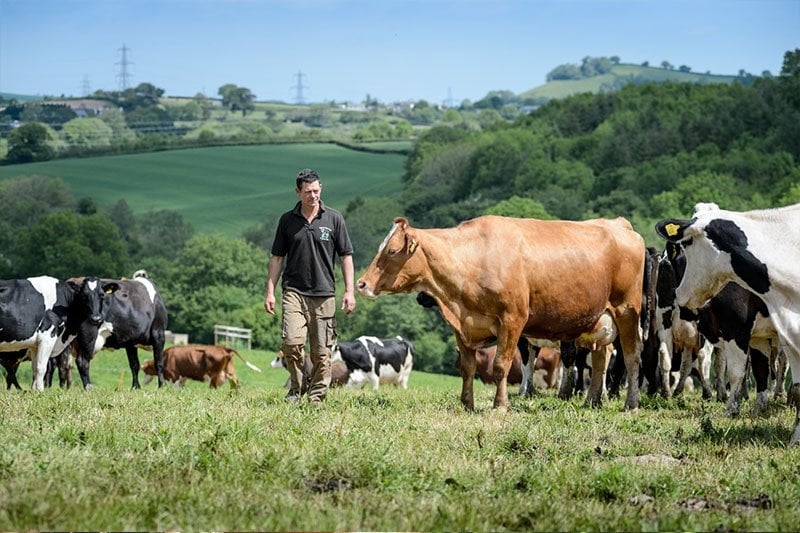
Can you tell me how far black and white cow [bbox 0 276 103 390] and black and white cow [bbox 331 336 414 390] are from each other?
1475 cm

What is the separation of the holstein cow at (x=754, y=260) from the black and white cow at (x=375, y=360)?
876 inches

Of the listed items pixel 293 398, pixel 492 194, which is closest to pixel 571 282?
pixel 293 398

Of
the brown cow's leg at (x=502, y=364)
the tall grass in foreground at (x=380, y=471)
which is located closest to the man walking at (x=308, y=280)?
the tall grass in foreground at (x=380, y=471)

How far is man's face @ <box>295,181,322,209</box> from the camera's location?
1405cm

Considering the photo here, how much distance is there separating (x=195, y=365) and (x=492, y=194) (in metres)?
109

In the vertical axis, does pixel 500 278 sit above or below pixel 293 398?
above

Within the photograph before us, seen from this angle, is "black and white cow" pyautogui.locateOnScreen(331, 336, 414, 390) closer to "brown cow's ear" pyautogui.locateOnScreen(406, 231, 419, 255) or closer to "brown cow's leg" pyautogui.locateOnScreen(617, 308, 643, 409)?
"brown cow's leg" pyautogui.locateOnScreen(617, 308, 643, 409)

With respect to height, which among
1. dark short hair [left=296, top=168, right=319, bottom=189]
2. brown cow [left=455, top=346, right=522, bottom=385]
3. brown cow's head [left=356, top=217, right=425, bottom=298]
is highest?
dark short hair [left=296, top=168, right=319, bottom=189]

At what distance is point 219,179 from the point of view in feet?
504

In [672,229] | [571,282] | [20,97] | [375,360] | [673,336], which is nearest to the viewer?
[672,229]

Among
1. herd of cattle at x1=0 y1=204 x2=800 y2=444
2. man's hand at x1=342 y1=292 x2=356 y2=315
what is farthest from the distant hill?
man's hand at x1=342 y1=292 x2=356 y2=315

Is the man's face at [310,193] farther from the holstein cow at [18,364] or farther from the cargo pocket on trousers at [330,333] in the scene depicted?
the holstein cow at [18,364]

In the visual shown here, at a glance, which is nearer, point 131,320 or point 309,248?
point 309,248

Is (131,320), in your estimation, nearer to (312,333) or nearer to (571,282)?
(312,333)
